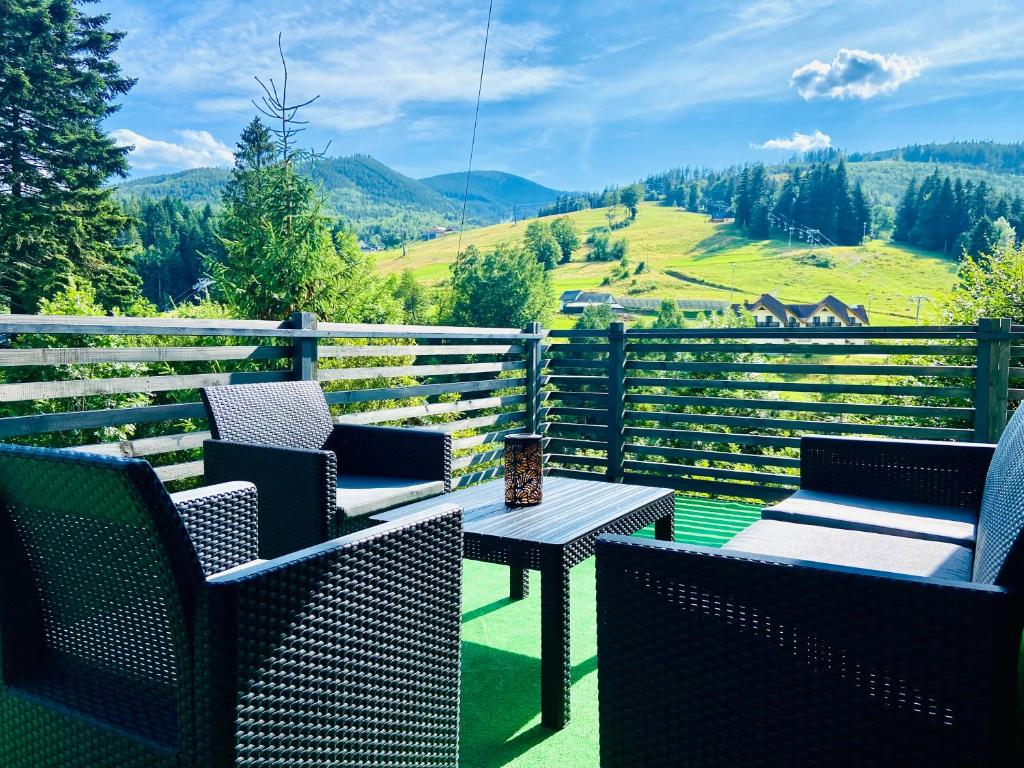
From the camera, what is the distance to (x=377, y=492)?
2594mm

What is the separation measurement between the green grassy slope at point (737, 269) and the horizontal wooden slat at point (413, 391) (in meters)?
39.0

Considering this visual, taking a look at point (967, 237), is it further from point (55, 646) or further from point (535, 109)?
point (55, 646)

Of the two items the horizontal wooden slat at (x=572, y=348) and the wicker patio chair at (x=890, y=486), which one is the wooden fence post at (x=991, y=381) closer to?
the wicker patio chair at (x=890, y=486)

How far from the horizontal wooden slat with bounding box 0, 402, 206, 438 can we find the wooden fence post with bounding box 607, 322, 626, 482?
2.66 meters

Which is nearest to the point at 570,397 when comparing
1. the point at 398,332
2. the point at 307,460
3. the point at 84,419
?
the point at 398,332

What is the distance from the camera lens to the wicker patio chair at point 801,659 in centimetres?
94

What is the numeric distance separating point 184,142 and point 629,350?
6202cm

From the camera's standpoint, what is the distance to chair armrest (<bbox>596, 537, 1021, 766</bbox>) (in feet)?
3.10

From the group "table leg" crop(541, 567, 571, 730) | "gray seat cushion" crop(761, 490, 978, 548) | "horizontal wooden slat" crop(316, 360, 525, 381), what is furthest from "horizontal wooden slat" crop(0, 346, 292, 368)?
"gray seat cushion" crop(761, 490, 978, 548)

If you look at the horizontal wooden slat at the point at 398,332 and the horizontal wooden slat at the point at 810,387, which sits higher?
the horizontal wooden slat at the point at 398,332

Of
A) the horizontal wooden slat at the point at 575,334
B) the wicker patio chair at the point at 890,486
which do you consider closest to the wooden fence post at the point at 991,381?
the wicker patio chair at the point at 890,486

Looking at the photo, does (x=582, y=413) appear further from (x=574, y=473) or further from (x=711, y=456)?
(x=711, y=456)

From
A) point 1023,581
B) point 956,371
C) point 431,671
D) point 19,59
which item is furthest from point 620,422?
point 19,59

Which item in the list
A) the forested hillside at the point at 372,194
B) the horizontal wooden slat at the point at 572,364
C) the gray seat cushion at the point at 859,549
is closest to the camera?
the gray seat cushion at the point at 859,549
